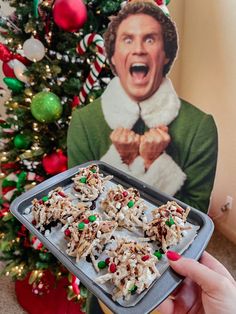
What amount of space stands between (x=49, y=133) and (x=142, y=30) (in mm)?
Result: 557

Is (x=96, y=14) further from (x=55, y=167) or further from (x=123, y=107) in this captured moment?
(x=55, y=167)

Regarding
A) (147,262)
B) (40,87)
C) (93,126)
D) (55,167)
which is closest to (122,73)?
(93,126)

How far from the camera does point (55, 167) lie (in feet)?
3.96

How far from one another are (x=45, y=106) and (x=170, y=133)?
464 mm

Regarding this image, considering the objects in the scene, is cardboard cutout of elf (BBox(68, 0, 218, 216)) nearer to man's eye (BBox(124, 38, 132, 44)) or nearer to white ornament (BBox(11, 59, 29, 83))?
man's eye (BBox(124, 38, 132, 44))

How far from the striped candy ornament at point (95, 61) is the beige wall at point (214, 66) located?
0.64 m

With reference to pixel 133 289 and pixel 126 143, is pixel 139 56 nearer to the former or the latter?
pixel 126 143

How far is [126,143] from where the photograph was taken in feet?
3.60

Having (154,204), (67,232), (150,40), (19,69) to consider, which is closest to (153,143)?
(154,204)

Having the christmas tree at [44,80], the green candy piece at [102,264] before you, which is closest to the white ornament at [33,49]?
the christmas tree at [44,80]

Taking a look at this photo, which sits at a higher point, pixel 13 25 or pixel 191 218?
pixel 13 25

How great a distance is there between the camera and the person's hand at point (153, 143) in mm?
1062

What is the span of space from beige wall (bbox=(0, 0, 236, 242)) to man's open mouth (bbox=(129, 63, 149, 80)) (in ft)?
1.95

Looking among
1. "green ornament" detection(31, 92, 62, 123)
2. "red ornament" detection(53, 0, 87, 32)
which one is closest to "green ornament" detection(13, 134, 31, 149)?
"green ornament" detection(31, 92, 62, 123)
